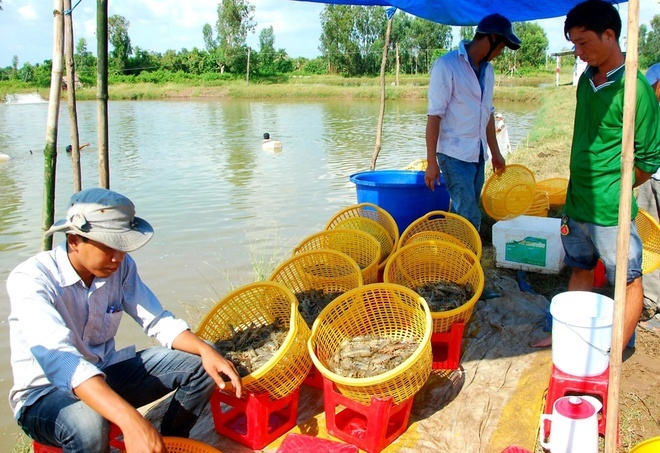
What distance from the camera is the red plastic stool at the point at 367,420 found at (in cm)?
212

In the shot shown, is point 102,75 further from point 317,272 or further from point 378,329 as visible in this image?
point 378,329

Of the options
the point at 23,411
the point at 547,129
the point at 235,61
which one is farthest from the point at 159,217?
the point at 235,61

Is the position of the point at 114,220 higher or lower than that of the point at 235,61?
lower

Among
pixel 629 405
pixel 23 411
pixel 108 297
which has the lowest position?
pixel 629 405

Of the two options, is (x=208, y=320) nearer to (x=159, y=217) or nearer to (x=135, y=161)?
(x=159, y=217)

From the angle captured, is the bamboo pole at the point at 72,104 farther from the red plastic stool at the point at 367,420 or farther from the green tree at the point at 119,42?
the green tree at the point at 119,42

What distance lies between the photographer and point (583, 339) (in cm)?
214

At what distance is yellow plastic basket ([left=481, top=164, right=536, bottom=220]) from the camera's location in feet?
14.2

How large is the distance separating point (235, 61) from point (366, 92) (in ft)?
71.3

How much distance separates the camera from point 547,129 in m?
13.0

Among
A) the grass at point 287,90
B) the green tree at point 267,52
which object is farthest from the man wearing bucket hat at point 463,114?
the green tree at point 267,52

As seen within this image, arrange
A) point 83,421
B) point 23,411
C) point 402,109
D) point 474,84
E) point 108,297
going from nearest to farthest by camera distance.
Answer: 1. point 83,421
2. point 23,411
3. point 108,297
4. point 474,84
5. point 402,109

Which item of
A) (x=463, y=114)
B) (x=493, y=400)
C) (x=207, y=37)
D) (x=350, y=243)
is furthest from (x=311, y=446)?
(x=207, y=37)

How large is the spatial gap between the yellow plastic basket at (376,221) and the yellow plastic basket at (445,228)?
0.12 metres
